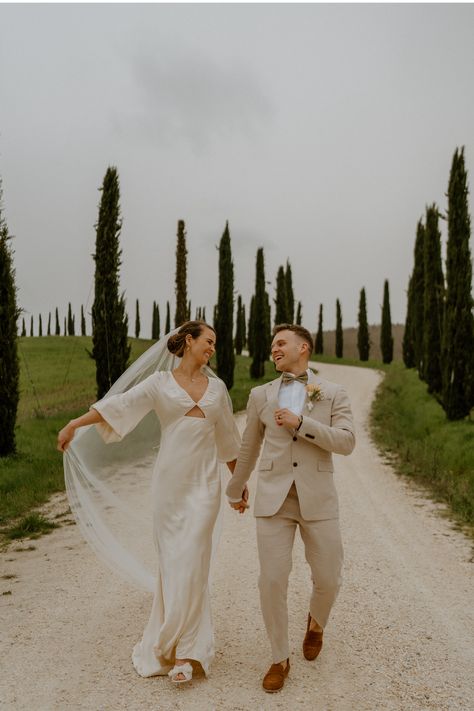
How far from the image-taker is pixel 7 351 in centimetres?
1309

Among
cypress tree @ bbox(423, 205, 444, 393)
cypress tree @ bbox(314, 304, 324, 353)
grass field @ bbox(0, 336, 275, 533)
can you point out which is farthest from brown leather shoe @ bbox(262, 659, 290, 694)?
cypress tree @ bbox(314, 304, 324, 353)

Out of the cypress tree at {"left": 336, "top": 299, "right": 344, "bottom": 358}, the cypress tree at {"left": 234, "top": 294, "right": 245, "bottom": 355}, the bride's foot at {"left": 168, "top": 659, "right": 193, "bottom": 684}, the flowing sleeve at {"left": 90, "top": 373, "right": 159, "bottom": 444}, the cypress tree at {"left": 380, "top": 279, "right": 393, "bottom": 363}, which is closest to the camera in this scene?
the bride's foot at {"left": 168, "top": 659, "right": 193, "bottom": 684}

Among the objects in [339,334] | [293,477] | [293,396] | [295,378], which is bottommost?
[293,477]

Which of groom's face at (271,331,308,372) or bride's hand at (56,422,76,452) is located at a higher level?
groom's face at (271,331,308,372)

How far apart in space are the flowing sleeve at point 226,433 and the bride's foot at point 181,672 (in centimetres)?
136

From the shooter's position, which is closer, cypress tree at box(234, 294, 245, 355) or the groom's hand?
the groom's hand

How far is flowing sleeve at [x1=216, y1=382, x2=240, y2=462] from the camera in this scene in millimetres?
4250

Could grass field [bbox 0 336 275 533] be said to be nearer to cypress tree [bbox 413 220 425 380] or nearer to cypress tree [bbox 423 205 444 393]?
cypress tree [bbox 423 205 444 393]

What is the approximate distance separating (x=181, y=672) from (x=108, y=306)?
14946mm

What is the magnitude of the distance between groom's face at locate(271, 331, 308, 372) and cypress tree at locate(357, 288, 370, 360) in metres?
49.4

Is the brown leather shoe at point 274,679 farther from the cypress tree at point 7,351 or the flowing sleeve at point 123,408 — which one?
the cypress tree at point 7,351

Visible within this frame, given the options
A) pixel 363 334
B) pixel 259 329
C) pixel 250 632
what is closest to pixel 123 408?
pixel 250 632

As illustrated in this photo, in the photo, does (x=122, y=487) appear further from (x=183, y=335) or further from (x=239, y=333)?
(x=239, y=333)

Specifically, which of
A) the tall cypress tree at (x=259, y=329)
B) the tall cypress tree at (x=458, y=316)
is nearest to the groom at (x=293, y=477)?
the tall cypress tree at (x=458, y=316)
